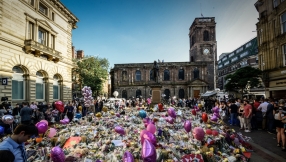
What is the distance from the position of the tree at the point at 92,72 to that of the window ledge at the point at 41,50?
1418 centimetres

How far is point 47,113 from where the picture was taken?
1358 cm

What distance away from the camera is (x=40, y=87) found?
17.5 m

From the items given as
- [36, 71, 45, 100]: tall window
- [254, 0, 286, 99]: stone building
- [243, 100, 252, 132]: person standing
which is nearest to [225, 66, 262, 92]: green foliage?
[254, 0, 286, 99]: stone building

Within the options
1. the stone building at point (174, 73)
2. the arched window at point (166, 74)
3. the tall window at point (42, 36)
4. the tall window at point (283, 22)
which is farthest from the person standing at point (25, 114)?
the arched window at point (166, 74)

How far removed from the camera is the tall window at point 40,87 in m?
17.0

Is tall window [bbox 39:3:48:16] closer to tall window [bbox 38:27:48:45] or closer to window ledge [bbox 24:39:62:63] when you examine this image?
tall window [bbox 38:27:48:45]

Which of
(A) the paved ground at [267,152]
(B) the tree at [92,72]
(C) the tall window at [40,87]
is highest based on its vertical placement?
(B) the tree at [92,72]

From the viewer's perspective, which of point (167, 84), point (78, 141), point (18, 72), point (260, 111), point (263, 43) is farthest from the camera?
point (167, 84)

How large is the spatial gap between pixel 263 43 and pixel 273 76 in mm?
4001

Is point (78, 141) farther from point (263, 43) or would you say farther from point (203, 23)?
point (203, 23)

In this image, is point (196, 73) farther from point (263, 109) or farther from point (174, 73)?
point (263, 109)

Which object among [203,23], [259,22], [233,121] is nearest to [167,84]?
[203,23]

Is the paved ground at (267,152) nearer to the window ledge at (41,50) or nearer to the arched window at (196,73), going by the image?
the window ledge at (41,50)

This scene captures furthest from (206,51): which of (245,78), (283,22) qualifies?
(283,22)
